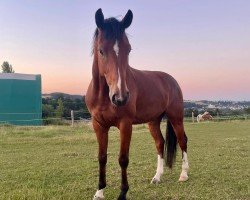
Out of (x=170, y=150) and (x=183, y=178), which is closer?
(x=183, y=178)

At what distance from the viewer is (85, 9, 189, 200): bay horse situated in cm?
382

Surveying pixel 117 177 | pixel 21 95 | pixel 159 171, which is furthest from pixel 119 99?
pixel 21 95

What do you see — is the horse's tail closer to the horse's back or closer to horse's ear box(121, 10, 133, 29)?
the horse's back

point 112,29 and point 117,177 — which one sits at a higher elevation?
point 112,29

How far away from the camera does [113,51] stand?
151 inches

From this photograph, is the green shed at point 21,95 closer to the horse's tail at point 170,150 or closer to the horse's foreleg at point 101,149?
the horse's tail at point 170,150

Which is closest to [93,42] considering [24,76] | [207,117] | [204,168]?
[204,168]

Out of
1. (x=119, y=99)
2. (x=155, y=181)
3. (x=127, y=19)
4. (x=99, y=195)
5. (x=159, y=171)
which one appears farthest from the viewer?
(x=159, y=171)

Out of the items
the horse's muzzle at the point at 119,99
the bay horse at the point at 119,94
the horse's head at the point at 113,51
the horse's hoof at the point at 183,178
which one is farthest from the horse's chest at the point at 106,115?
the horse's hoof at the point at 183,178

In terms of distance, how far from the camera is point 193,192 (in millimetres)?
4781

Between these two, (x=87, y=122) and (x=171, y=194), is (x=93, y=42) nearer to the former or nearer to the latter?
(x=171, y=194)

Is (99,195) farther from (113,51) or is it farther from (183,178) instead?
(113,51)

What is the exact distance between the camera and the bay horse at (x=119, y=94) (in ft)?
12.5

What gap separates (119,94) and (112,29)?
2.79 feet
